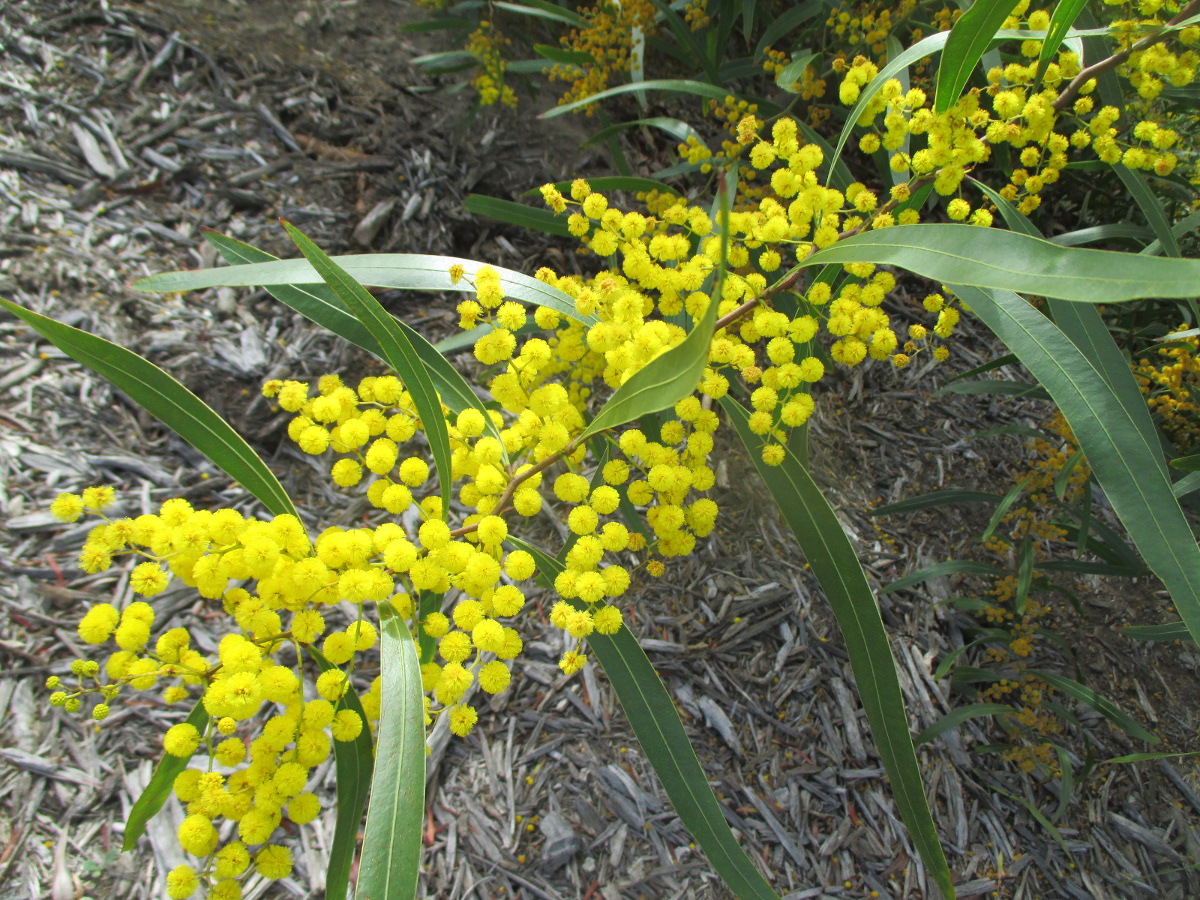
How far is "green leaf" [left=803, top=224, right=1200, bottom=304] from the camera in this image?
0.76 metres

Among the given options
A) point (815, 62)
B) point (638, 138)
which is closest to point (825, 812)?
point (815, 62)

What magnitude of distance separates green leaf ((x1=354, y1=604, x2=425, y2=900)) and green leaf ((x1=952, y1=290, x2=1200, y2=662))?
98 centimetres

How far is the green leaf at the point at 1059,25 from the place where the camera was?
1074 millimetres

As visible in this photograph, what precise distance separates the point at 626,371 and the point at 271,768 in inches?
29.0

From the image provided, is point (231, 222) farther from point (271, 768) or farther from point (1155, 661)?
point (1155, 661)

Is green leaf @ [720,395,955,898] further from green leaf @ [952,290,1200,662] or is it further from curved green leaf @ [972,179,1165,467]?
curved green leaf @ [972,179,1165,467]

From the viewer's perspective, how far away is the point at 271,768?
948mm

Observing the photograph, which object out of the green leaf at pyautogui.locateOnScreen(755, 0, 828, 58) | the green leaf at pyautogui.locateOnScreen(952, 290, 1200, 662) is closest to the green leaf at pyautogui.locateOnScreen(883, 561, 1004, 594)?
the green leaf at pyautogui.locateOnScreen(952, 290, 1200, 662)

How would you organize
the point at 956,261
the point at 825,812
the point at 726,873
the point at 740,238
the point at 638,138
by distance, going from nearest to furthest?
the point at 956,261 < the point at 726,873 < the point at 740,238 < the point at 825,812 < the point at 638,138

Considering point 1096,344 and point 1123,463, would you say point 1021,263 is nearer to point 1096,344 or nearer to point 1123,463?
point 1123,463

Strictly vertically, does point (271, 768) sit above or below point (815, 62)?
below

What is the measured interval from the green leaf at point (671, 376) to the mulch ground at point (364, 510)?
112 cm

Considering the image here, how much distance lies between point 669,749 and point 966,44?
49.5 inches

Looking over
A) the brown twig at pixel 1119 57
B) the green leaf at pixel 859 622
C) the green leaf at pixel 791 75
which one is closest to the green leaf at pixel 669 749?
the green leaf at pixel 859 622
